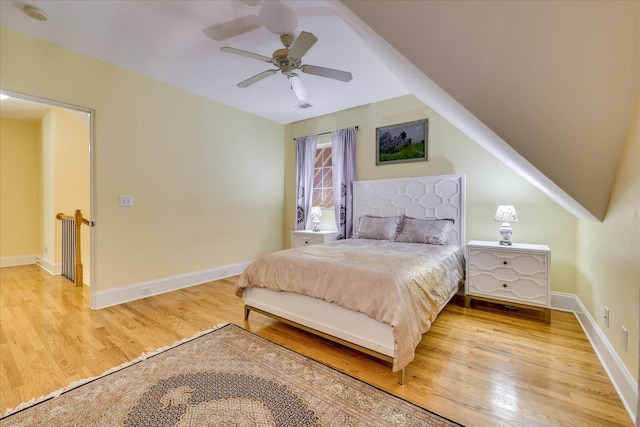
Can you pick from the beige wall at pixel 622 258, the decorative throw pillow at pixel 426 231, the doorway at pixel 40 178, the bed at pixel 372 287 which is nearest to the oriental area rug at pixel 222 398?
the bed at pixel 372 287

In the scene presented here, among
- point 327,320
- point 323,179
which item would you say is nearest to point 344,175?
point 323,179

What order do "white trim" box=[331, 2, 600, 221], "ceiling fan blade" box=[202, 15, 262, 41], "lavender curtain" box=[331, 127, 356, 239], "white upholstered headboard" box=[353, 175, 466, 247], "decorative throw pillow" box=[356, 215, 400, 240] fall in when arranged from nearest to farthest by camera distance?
"white trim" box=[331, 2, 600, 221] < "ceiling fan blade" box=[202, 15, 262, 41] < "white upholstered headboard" box=[353, 175, 466, 247] < "decorative throw pillow" box=[356, 215, 400, 240] < "lavender curtain" box=[331, 127, 356, 239]

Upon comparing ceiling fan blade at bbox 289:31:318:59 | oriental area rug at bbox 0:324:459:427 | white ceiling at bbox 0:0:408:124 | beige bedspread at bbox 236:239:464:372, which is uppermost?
white ceiling at bbox 0:0:408:124

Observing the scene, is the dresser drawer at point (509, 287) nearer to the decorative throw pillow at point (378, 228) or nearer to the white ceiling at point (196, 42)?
the decorative throw pillow at point (378, 228)

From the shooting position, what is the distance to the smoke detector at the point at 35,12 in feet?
6.85

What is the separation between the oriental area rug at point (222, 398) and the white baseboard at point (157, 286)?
146cm

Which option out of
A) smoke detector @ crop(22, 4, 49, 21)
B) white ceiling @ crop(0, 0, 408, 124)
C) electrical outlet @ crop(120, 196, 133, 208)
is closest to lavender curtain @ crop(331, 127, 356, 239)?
white ceiling @ crop(0, 0, 408, 124)

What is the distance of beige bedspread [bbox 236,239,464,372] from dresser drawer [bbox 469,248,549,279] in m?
0.27

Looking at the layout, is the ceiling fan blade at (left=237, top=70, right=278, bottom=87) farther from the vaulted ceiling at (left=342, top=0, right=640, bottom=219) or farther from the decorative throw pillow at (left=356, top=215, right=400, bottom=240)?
the decorative throw pillow at (left=356, top=215, right=400, bottom=240)

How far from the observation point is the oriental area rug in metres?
1.38

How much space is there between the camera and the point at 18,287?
11.7 feet

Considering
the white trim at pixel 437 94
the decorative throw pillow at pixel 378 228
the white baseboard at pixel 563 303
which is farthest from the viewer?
the decorative throw pillow at pixel 378 228

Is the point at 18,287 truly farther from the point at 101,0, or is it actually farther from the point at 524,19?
the point at 524,19

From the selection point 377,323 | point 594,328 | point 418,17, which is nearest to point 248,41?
point 418,17
